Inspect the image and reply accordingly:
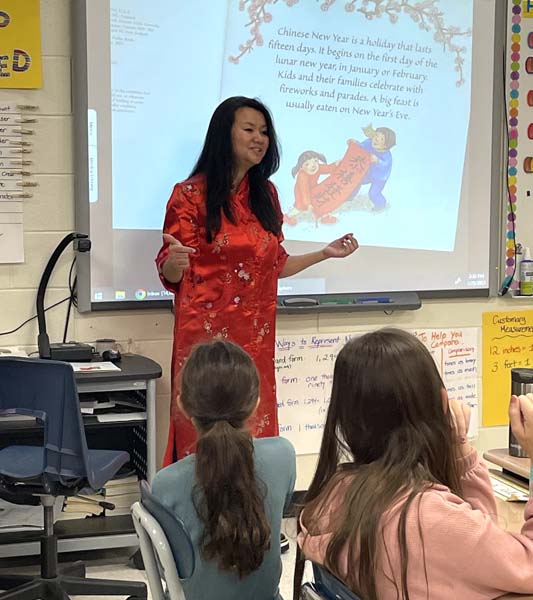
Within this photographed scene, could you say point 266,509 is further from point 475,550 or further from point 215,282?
point 215,282

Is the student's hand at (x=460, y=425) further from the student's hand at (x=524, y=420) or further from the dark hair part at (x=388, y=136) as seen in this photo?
the dark hair part at (x=388, y=136)

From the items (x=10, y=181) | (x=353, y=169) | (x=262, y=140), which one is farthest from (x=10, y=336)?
(x=353, y=169)

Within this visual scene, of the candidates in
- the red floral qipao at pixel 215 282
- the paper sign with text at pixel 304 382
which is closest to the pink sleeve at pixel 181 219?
the red floral qipao at pixel 215 282

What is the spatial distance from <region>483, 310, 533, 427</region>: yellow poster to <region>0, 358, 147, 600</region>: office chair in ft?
6.12

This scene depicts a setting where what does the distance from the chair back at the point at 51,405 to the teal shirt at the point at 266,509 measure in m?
0.70

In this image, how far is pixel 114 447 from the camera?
3283 millimetres

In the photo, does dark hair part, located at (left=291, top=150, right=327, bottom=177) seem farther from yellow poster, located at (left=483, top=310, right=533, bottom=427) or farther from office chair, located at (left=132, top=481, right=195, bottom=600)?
office chair, located at (left=132, top=481, right=195, bottom=600)

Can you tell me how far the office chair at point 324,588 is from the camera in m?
1.27

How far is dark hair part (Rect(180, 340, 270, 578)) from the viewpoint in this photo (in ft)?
5.60

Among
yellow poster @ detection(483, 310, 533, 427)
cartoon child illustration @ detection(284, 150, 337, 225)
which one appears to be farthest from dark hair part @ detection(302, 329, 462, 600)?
→ yellow poster @ detection(483, 310, 533, 427)

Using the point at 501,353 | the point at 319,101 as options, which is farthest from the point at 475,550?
the point at 501,353

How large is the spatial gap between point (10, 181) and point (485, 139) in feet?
6.47

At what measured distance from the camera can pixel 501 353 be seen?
3836 millimetres

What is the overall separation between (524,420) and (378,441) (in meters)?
0.24
